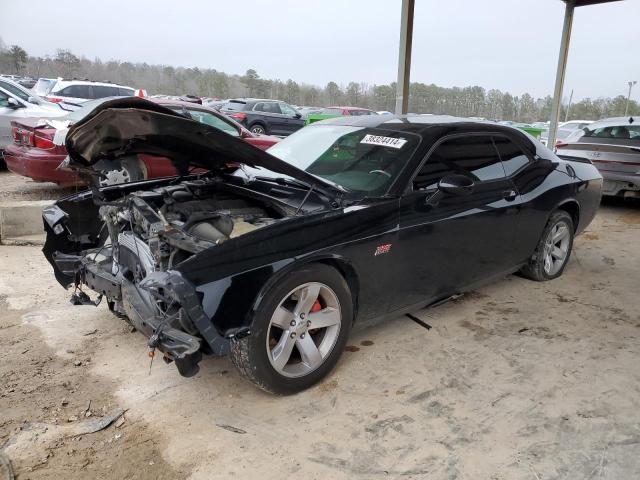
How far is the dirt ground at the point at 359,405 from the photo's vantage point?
2.41 metres

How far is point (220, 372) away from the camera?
125 inches

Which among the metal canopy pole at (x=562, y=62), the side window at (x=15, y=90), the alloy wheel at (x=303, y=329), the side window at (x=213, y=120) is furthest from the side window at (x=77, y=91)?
the alloy wheel at (x=303, y=329)

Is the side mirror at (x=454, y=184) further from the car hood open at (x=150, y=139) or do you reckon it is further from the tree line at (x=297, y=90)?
the tree line at (x=297, y=90)

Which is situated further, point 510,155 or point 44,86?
point 44,86

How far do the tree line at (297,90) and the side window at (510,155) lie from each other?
27.9 metres

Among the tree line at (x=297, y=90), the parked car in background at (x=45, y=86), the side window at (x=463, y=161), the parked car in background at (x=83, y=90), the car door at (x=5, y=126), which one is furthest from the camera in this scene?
the tree line at (x=297, y=90)

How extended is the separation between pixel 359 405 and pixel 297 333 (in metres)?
0.55

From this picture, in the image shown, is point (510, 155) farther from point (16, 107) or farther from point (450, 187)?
point (16, 107)

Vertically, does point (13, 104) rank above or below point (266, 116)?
above

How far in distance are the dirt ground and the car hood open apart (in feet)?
4.11

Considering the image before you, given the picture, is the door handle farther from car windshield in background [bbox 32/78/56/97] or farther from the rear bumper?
car windshield in background [bbox 32/78/56/97]

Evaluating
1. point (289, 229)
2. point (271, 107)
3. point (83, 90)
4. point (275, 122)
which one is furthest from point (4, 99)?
point (271, 107)

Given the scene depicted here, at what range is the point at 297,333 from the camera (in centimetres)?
285

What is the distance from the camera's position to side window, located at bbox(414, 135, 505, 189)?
138 inches
